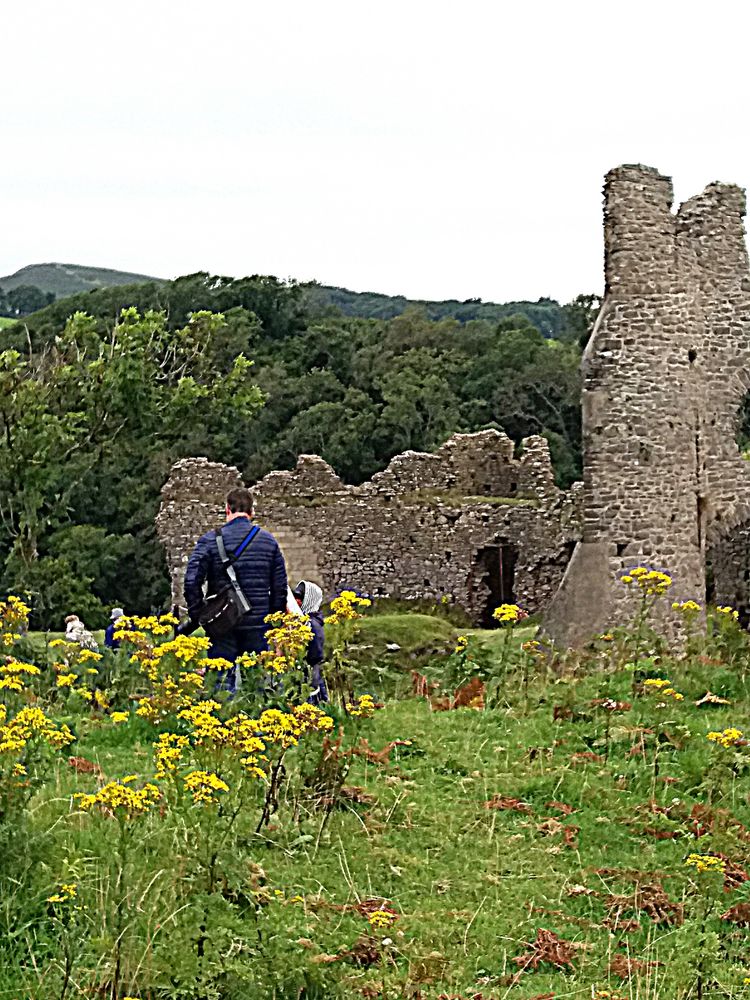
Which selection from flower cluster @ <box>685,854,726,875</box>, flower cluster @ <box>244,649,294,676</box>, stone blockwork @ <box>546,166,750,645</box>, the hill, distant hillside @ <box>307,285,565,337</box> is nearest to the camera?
flower cluster @ <box>685,854,726,875</box>

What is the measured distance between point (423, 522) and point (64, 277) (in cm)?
10404

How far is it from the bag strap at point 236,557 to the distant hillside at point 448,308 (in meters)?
66.4

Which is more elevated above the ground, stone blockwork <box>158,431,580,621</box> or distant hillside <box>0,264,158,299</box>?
distant hillside <box>0,264,158,299</box>

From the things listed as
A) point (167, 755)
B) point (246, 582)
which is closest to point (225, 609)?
point (246, 582)

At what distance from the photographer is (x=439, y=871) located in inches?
254

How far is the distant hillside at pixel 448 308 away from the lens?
3159 inches

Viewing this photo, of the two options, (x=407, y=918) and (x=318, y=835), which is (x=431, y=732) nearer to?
(x=318, y=835)

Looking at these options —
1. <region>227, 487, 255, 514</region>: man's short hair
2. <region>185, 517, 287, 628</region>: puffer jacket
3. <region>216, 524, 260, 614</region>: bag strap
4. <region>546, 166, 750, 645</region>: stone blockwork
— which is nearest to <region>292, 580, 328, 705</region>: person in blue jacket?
<region>185, 517, 287, 628</region>: puffer jacket

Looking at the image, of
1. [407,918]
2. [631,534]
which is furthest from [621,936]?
[631,534]

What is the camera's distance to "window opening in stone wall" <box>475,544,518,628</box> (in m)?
23.7

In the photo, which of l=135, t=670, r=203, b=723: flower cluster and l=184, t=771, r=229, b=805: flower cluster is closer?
l=184, t=771, r=229, b=805: flower cluster

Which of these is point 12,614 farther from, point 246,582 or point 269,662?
point 246,582

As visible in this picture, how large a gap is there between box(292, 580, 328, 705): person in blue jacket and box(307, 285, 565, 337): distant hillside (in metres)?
65.5

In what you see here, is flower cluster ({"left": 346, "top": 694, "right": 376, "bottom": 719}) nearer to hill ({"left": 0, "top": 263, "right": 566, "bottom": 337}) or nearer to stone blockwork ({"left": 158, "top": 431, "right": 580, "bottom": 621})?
stone blockwork ({"left": 158, "top": 431, "right": 580, "bottom": 621})
